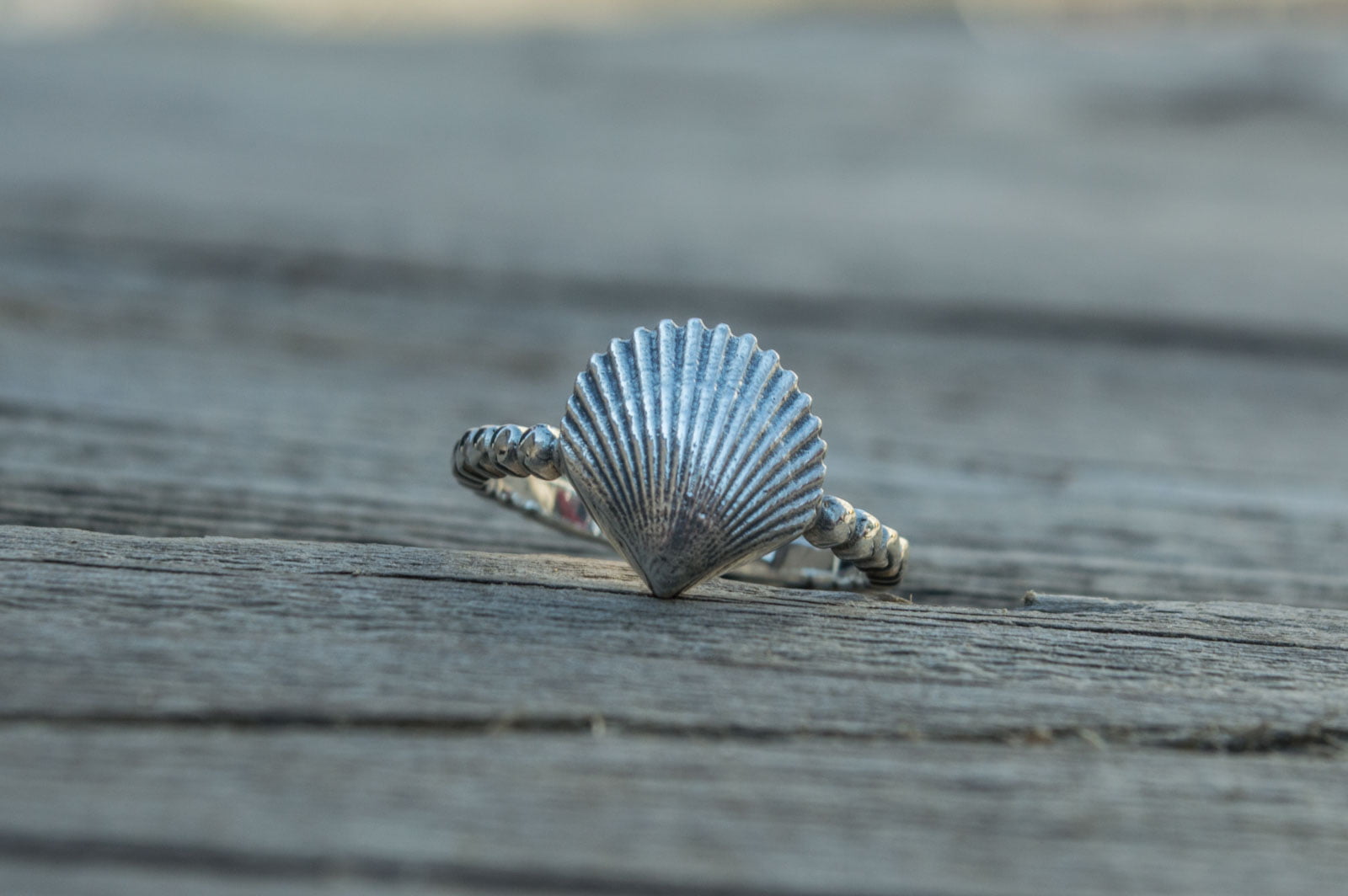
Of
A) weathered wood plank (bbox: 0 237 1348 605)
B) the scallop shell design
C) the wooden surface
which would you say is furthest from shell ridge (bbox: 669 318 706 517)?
weathered wood plank (bbox: 0 237 1348 605)

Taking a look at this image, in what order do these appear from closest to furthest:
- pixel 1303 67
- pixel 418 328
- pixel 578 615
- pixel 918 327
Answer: pixel 578 615 → pixel 418 328 → pixel 918 327 → pixel 1303 67

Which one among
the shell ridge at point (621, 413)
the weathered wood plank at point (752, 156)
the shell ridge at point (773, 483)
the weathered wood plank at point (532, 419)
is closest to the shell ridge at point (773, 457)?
the shell ridge at point (773, 483)

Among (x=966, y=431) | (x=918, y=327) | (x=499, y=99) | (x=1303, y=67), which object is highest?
(x=1303, y=67)

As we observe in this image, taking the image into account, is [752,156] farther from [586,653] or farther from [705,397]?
[586,653]

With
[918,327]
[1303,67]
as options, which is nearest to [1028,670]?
[918,327]

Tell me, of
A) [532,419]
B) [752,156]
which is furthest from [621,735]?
[752,156]

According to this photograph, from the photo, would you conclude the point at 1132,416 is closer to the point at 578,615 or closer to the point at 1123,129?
the point at 578,615
